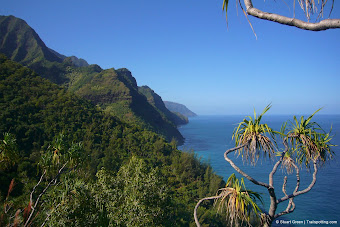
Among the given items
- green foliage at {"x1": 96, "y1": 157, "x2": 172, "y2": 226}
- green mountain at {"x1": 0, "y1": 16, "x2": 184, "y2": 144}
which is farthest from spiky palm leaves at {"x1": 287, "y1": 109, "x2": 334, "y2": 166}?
green mountain at {"x1": 0, "y1": 16, "x2": 184, "y2": 144}

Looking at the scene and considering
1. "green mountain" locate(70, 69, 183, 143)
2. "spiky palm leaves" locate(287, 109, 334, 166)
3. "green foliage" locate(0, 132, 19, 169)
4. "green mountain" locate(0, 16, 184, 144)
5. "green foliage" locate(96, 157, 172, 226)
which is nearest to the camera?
"spiky palm leaves" locate(287, 109, 334, 166)

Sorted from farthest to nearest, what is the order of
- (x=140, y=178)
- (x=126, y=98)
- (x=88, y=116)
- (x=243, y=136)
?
(x=126, y=98) < (x=88, y=116) < (x=140, y=178) < (x=243, y=136)

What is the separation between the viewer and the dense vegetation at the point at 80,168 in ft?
23.2

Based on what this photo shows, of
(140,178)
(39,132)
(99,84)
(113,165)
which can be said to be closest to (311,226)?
(113,165)

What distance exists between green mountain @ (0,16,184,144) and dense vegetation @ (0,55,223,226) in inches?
989

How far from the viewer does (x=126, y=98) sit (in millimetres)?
80250

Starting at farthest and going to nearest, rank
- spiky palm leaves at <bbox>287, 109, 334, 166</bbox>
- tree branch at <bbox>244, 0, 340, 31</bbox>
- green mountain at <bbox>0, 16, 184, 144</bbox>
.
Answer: green mountain at <bbox>0, 16, 184, 144</bbox>
spiky palm leaves at <bbox>287, 109, 334, 166</bbox>
tree branch at <bbox>244, 0, 340, 31</bbox>

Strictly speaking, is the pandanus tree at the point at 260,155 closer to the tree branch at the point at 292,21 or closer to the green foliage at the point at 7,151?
the tree branch at the point at 292,21

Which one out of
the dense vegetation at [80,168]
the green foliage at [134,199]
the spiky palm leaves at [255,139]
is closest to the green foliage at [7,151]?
the dense vegetation at [80,168]

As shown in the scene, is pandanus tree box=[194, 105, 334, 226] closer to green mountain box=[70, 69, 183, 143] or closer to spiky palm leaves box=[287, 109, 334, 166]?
spiky palm leaves box=[287, 109, 334, 166]

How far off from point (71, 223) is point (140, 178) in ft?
9.75

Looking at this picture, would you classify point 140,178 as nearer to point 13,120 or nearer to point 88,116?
point 13,120

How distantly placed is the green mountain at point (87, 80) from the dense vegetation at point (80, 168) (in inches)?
989

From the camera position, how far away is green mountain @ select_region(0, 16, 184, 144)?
7769 centimetres
